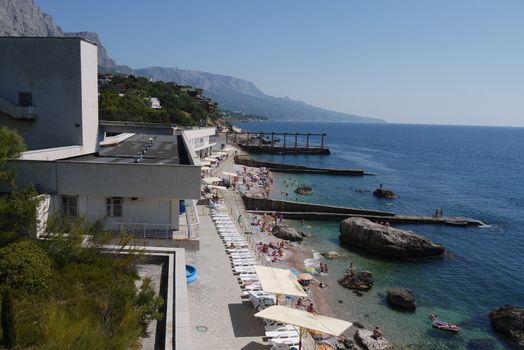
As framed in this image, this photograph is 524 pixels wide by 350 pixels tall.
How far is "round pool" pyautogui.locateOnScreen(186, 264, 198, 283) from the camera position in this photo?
16.8 metres

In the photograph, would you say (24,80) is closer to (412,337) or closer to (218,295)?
(218,295)

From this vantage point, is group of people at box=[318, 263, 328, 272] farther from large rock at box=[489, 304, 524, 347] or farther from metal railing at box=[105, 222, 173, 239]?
metal railing at box=[105, 222, 173, 239]

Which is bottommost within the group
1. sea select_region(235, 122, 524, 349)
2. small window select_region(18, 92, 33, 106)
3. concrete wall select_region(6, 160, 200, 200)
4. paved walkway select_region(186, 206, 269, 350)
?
sea select_region(235, 122, 524, 349)

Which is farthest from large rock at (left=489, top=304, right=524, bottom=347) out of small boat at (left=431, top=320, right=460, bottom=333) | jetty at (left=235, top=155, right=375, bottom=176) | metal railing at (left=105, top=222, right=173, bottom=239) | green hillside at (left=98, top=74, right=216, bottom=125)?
green hillside at (left=98, top=74, right=216, bottom=125)

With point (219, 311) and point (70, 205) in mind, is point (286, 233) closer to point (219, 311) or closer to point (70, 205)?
point (219, 311)

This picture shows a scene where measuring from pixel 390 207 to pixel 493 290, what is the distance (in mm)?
22150

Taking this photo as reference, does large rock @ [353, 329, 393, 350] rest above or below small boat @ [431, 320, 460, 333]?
above

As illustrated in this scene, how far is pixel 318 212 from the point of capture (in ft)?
127

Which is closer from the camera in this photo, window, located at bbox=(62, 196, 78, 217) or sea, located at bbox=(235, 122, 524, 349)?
window, located at bbox=(62, 196, 78, 217)

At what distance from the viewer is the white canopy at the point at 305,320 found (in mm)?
13211

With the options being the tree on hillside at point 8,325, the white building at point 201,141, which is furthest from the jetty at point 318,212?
the tree on hillside at point 8,325

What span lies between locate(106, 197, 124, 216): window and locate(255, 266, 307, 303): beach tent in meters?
6.31

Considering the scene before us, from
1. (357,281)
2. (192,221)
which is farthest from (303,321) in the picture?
(357,281)

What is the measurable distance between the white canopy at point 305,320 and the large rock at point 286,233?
16.6 meters
